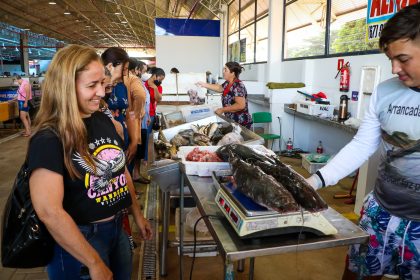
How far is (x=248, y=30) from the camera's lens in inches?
373

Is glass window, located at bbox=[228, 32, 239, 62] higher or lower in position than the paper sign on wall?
higher

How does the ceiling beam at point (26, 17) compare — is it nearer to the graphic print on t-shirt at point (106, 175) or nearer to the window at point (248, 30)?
the window at point (248, 30)

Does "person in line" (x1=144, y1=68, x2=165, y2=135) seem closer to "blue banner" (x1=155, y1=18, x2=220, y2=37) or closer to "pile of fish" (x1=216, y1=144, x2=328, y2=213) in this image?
"pile of fish" (x1=216, y1=144, x2=328, y2=213)

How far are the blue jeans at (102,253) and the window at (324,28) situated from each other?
3614mm

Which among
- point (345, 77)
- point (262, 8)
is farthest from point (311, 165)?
point (262, 8)

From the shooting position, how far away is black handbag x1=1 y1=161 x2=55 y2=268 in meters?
1.11

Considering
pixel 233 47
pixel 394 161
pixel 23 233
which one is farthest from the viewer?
pixel 233 47

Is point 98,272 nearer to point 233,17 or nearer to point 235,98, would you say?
point 235,98

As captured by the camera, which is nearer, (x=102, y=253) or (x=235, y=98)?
(x=102, y=253)

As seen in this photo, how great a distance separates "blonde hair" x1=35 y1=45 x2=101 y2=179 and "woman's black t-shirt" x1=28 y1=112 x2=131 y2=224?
21 millimetres

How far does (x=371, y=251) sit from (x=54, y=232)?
118 cm

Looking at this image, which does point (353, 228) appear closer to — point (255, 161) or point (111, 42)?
point (255, 161)

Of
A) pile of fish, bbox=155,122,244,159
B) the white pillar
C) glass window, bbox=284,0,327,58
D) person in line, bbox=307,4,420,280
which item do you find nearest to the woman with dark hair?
pile of fish, bbox=155,122,244,159

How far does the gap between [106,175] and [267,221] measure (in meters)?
0.59
